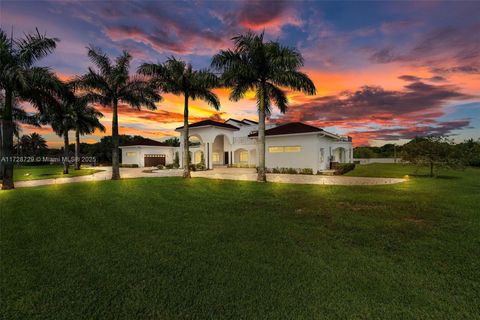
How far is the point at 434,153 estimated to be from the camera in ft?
65.3

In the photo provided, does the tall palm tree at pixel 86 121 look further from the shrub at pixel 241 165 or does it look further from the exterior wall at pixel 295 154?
the exterior wall at pixel 295 154

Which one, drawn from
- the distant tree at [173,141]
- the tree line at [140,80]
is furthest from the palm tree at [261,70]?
the distant tree at [173,141]

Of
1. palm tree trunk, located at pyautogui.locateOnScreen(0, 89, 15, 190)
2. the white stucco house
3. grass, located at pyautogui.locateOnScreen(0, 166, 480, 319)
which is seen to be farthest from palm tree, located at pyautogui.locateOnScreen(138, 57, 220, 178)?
grass, located at pyautogui.locateOnScreen(0, 166, 480, 319)

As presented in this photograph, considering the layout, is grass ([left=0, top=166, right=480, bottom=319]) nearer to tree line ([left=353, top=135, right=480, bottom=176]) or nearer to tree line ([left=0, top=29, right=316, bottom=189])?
tree line ([left=0, top=29, right=316, bottom=189])

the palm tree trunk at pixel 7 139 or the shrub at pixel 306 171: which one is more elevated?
the palm tree trunk at pixel 7 139

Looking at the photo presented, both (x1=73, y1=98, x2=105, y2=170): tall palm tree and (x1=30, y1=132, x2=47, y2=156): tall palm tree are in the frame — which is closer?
(x1=73, y1=98, x2=105, y2=170): tall palm tree

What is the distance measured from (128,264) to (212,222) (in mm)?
2897

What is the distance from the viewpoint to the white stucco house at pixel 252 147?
2483 centimetres

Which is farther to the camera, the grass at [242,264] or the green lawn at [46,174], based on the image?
the green lawn at [46,174]

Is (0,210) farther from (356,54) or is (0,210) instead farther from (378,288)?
(356,54)

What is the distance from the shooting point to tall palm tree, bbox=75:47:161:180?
18172 mm

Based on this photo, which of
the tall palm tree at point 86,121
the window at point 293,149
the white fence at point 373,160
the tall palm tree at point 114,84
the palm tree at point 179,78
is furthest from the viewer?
the white fence at point 373,160

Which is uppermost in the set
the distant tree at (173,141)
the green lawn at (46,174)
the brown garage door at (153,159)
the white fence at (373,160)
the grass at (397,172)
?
the distant tree at (173,141)

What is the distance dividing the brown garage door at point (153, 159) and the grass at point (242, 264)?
36973 millimetres
